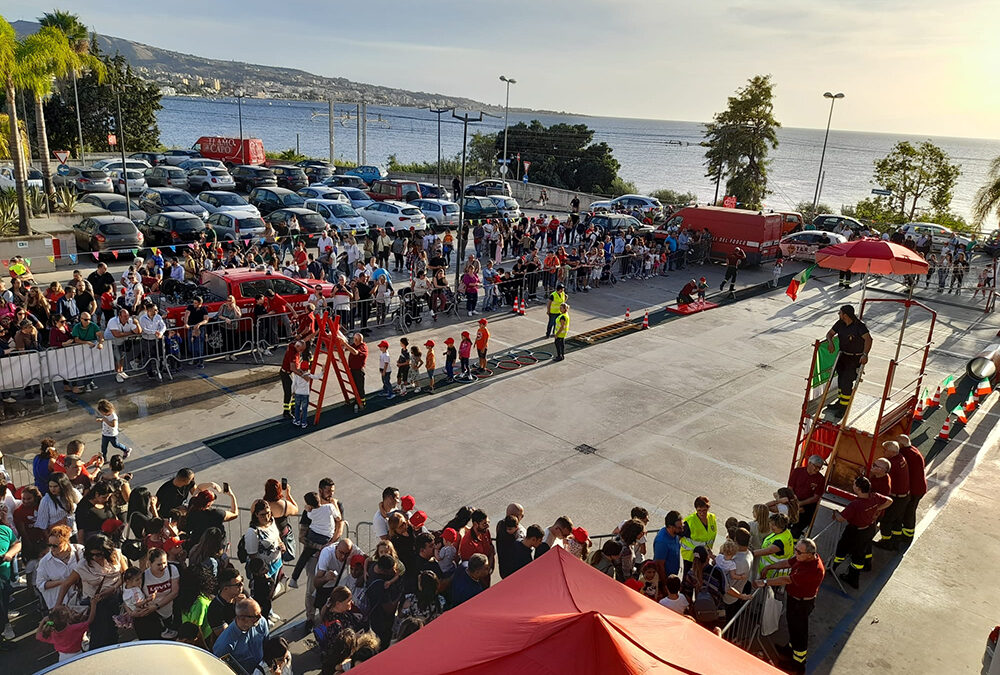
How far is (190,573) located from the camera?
258 inches

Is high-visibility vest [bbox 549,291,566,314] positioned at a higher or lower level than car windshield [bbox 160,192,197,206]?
lower

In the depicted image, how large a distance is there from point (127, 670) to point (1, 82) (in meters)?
25.3

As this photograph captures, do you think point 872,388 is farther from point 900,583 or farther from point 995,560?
point 900,583

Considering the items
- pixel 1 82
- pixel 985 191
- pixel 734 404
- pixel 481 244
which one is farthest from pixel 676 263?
pixel 1 82

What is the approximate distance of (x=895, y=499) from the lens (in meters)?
9.57

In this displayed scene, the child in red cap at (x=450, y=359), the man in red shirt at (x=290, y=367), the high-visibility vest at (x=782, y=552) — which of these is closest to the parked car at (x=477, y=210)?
the child in red cap at (x=450, y=359)

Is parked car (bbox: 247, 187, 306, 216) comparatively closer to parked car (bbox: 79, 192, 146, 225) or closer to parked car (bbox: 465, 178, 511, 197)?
parked car (bbox: 79, 192, 146, 225)

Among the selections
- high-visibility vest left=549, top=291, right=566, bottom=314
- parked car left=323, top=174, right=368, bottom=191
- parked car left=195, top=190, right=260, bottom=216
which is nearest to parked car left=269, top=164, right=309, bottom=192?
parked car left=323, top=174, right=368, bottom=191

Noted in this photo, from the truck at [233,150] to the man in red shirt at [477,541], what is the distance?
42586 millimetres

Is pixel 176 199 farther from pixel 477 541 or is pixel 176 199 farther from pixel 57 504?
pixel 477 541

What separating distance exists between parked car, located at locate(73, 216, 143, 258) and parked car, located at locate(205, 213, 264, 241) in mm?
2453

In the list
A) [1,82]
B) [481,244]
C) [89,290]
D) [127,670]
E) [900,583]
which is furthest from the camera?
[481,244]

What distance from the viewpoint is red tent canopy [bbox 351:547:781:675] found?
427 cm

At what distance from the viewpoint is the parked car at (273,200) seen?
30.0 m
